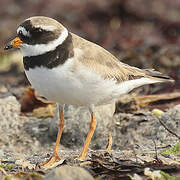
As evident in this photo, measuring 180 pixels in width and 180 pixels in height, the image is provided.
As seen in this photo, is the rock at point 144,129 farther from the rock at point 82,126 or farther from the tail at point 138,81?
the tail at point 138,81

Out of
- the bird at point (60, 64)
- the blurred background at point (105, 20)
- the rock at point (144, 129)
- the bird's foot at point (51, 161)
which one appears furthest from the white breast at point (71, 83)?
the blurred background at point (105, 20)

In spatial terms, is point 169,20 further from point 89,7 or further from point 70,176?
point 70,176

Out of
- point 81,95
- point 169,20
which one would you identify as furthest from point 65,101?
point 169,20

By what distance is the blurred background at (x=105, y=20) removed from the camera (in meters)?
8.55

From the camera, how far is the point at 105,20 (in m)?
10.3

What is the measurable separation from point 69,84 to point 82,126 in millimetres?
1470

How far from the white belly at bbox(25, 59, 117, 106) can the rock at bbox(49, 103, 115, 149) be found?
1099mm

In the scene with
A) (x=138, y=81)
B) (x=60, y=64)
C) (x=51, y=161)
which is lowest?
(x=51, y=161)

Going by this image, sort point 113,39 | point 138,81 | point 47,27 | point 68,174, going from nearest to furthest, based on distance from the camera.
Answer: point 68,174, point 47,27, point 138,81, point 113,39

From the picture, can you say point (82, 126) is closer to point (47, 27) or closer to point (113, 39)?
point (47, 27)

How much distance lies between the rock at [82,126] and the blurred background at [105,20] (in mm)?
2945

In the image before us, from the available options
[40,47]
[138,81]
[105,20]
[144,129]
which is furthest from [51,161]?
[105,20]

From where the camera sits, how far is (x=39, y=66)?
11.2 ft

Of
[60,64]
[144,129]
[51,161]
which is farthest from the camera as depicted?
[144,129]
